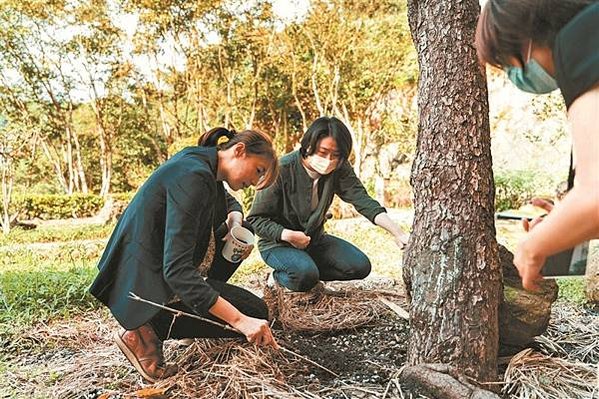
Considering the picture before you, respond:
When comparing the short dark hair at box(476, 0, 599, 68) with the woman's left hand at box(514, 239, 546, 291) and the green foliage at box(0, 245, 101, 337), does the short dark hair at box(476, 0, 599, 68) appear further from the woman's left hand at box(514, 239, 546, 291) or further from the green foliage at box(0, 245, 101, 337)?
the green foliage at box(0, 245, 101, 337)

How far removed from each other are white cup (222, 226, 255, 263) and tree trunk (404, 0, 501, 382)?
24.3 inches

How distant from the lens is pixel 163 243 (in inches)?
72.8

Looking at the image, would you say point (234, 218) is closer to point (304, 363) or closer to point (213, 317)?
point (213, 317)

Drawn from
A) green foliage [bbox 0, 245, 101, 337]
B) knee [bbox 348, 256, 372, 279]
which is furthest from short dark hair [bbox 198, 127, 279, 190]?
green foliage [bbox 0, 245, 101, 337]

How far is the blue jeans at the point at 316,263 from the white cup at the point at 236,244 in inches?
17.0

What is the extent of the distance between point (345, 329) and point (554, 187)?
5.12m

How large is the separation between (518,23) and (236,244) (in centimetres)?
140

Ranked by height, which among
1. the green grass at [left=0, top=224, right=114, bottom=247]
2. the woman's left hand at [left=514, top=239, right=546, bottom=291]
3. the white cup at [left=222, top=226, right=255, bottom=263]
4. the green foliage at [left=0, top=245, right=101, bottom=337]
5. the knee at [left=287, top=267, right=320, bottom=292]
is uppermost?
the woman's left hand at [left=514, top=239, right=546, bottom=291]

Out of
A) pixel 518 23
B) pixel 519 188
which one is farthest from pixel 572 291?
pixel 519 188

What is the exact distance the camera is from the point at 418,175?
6.31ft

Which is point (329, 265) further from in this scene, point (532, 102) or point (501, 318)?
point (532, 102)

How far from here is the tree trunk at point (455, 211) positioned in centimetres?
180

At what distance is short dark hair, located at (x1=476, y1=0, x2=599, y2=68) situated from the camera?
875 mm

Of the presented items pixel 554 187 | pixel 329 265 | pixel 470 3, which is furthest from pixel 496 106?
pixel 470 3
